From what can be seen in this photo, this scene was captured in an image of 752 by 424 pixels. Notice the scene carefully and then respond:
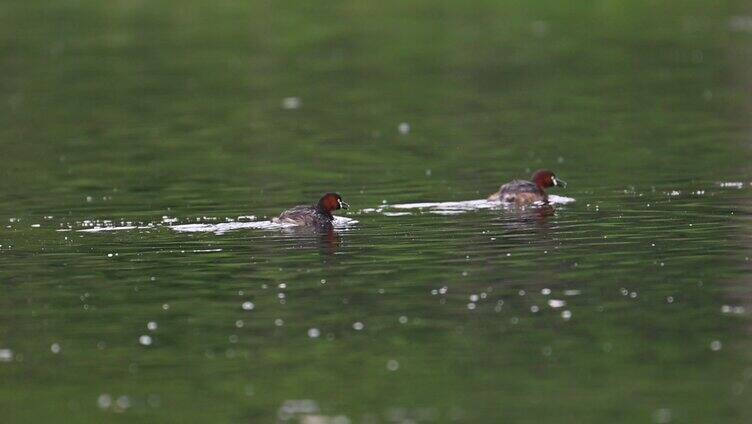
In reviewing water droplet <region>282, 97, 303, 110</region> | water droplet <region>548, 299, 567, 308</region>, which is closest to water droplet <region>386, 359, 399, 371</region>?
water droplet <region>548, 299, 567, 308</region>

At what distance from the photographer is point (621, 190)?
2497cm

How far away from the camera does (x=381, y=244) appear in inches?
823

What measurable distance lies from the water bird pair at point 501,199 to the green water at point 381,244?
1.32 feet

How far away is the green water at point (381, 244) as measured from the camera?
46.2 feet

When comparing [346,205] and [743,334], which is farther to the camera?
[346,205]

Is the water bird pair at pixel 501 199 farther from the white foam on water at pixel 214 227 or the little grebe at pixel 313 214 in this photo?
the white foam on water at pixel 214 227

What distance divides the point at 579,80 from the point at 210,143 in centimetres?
1250

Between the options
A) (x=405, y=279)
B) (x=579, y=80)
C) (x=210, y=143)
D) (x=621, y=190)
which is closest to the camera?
(x=405, y=279)

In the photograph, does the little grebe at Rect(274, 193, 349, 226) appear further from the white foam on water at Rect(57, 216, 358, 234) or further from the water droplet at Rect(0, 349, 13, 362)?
the water droplet at Rect(0, 349, 13, 362)

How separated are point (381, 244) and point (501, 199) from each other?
3.72m

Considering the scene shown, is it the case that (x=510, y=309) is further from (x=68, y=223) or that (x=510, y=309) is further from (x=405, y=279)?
(x=68, y=223)

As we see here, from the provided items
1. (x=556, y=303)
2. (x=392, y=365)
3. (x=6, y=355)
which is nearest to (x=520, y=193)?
(x=556, y=303)

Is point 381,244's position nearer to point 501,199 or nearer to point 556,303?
→ point 501,199

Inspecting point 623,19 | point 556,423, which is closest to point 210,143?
point 556,423
